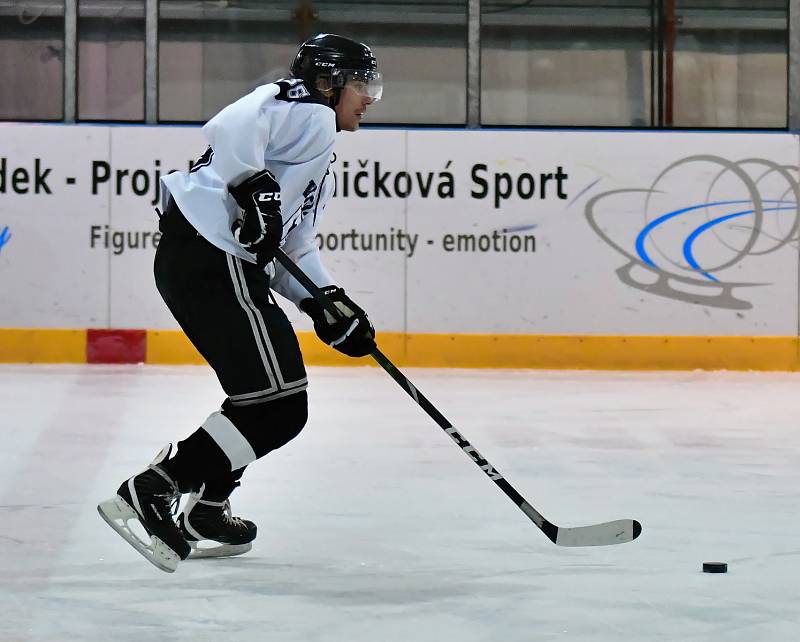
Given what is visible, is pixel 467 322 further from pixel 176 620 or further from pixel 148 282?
pixel 176 620

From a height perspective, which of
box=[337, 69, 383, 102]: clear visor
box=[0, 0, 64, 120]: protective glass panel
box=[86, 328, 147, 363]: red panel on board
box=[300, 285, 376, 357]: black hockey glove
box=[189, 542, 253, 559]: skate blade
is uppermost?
box=[0, 0, 64, 120]: protective glass panel

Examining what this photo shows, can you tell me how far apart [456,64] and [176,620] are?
6.76 metres

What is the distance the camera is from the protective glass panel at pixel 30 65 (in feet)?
29.9

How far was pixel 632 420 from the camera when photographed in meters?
6.13

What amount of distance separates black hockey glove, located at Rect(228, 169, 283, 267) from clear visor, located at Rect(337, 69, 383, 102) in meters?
0.35

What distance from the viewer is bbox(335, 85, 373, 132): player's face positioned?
339 cm

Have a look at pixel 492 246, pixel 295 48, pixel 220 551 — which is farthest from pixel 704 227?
pixel 220 551

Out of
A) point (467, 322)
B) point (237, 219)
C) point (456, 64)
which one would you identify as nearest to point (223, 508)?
point (237, 219)

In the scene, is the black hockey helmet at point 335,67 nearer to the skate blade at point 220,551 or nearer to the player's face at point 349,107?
the player's face at point 349,107

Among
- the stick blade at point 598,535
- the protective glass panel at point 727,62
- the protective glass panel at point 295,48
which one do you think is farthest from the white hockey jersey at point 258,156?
the protective glass panel at point 727,62

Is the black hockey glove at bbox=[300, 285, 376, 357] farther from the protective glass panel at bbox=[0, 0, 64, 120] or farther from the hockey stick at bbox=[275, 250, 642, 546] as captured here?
the protective glass panel at bbox=[0, 0, 64, 120]

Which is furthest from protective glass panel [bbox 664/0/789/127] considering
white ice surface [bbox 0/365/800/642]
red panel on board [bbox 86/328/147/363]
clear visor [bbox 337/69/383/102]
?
clear visor [bbox 337/69/383/102]

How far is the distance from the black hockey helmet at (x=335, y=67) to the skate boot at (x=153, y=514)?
86 centimetres

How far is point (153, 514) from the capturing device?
320cm
